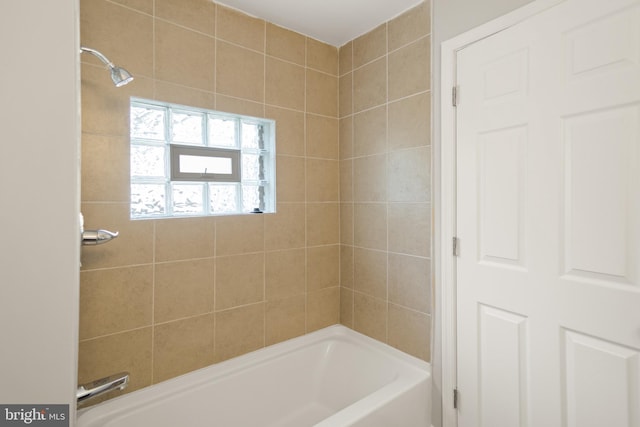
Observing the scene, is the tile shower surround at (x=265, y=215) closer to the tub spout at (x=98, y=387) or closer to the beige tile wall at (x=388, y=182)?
the beige tile wall at (x=388, y=182)

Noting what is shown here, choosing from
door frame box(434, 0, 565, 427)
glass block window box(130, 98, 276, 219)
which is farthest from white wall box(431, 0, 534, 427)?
glass block window box(130, 98, 276, 219)

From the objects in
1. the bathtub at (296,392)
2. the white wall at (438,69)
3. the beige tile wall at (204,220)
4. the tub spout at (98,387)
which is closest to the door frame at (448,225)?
the white wall at (438,69)

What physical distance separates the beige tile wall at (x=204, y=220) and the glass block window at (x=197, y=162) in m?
0.11

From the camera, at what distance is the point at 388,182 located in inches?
76.7

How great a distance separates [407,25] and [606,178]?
132 centimetres

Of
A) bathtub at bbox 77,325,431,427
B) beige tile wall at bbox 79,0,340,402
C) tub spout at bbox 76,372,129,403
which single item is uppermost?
beige tile wall at bbox 79,0,340,402

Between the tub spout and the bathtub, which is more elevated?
the tub spout

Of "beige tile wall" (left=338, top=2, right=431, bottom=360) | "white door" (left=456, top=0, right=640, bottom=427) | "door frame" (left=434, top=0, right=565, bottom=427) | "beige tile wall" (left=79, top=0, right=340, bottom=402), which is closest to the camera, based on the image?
"white door" (left=456, top=0, right=640, bottom=427)

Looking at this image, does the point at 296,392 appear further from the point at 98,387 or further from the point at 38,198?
the point at 38,198

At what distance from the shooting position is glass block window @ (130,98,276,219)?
1642 mm

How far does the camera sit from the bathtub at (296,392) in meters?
1.45

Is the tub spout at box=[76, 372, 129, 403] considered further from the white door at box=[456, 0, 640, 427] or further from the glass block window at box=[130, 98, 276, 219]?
the white door at box=[456, 0, 640, 427]

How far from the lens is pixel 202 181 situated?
178 cm

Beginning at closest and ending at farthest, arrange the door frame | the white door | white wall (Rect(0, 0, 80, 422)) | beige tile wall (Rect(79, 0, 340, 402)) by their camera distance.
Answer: white wall (Rect(0, 0, 80, 422)), the white door, beige tile wall (Rect(79, 0, 340, 402)), the door frame
